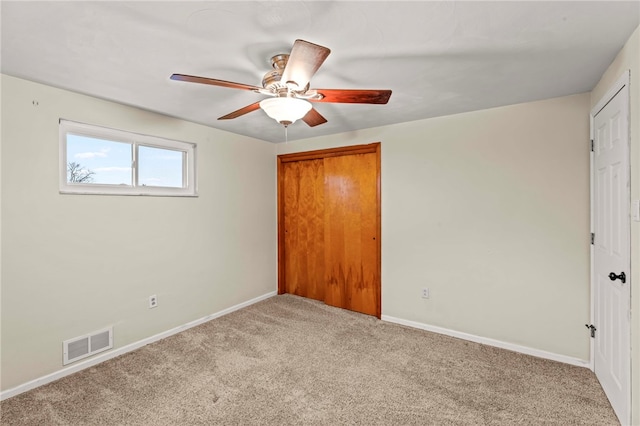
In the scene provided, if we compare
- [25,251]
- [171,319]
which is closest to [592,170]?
[171,319]

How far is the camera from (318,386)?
2.19 metres

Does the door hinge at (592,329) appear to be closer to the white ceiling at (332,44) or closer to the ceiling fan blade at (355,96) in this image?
the white ceiling at (332,44)

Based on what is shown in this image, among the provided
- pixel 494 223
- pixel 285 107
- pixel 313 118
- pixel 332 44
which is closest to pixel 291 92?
pixel 285 107

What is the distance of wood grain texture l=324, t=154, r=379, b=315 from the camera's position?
141 inches

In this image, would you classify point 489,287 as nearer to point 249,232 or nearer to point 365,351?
point 365,351

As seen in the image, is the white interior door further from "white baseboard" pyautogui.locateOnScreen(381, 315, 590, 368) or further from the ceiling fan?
the ceiling fan

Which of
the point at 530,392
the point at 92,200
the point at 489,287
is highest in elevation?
the point at 92,200

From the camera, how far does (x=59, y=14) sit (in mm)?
1396

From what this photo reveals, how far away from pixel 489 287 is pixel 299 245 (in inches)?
94.4

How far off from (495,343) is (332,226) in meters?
2.09

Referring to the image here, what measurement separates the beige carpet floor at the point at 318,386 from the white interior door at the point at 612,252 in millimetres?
235

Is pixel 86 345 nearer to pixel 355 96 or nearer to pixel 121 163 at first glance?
pixel 121 163

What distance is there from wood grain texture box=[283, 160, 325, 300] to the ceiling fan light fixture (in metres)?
2.29

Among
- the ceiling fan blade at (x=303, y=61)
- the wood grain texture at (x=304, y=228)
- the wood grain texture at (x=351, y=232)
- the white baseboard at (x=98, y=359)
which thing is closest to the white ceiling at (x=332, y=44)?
the ceiling fan blade at (x=303, y=61)
